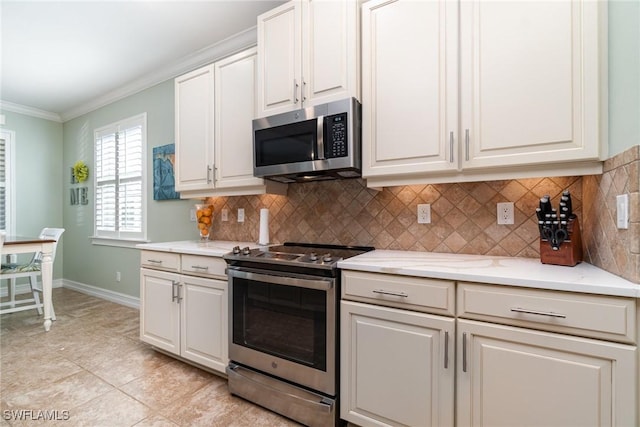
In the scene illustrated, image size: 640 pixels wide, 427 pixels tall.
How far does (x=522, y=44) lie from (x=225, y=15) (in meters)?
2.16

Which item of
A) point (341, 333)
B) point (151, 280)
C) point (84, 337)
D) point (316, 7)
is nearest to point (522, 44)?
point (316, 7)

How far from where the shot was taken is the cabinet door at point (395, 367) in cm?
137

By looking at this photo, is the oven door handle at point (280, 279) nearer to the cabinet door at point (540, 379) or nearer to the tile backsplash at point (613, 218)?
the cabinet door at point (540, 379)

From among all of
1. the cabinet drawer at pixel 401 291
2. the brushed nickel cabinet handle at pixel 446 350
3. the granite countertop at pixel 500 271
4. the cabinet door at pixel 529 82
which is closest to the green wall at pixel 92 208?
the cabinet drawer at pixel 401 291

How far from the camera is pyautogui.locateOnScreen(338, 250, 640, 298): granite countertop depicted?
110 centimetres

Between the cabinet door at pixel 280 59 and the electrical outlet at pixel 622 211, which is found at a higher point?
the cabinet door at pixel 280 59

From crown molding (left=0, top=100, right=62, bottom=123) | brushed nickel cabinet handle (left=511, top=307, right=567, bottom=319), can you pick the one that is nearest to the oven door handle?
brushed nickel cabinet handle (left=511, top=307, right=567, bottom=319)

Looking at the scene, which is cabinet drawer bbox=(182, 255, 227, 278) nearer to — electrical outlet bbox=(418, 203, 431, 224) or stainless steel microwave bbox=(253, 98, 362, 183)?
stainless steel microwave bbox=(253, 98, 362, 183)

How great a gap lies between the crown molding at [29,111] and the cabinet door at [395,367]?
18.5ft

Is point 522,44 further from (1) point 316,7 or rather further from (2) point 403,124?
(1) point 316,7

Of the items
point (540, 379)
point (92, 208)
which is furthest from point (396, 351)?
point (92, 208)

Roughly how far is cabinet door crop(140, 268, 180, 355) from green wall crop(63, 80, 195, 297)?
2.75ft

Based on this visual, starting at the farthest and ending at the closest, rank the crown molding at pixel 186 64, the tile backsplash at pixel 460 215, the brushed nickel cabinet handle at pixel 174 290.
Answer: the crown molding at pixel 186 64 < the brushed nickel cabinet handle at pixel 174 290 < the tile backsplash at pixel 460 215

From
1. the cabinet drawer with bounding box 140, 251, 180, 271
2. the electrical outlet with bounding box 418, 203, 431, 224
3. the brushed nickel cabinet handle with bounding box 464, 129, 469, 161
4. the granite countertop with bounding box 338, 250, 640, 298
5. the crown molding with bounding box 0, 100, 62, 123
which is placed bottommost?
the cabinet drawer with bounding box 140, 251, 180, 271
